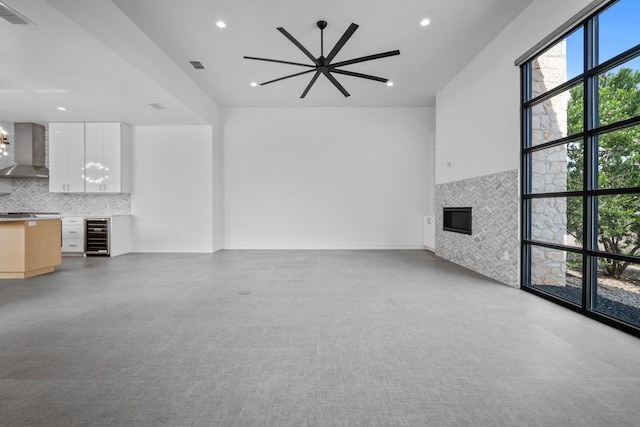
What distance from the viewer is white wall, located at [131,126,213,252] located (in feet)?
23.4

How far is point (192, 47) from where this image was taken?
15.5 ft

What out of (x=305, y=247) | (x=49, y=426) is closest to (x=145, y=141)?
(x=305, y=247)

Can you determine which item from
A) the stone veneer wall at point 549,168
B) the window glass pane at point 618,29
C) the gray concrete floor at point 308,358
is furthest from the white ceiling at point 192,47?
the gray concrete floor at point 308,358

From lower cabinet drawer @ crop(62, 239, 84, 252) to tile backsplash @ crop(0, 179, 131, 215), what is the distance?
86 cm

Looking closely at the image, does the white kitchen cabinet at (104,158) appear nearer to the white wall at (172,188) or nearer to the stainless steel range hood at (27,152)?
the white wall at (172,188)

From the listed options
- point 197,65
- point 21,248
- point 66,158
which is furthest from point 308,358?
point 66,158

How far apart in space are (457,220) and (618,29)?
141 inches

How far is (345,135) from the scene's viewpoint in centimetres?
761

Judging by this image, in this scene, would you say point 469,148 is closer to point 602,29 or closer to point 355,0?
point 602,29

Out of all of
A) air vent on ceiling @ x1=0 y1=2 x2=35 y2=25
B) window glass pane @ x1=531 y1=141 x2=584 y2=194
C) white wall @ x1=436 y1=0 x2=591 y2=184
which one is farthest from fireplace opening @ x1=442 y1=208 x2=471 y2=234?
air vent on ceiling @ x1=0 y1=2 x2=35 y2=25

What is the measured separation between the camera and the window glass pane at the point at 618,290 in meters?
2.83

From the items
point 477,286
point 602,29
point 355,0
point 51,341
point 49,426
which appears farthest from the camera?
point 477,286

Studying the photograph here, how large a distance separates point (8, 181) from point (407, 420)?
386 inches

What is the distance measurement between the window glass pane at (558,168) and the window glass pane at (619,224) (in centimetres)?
35
